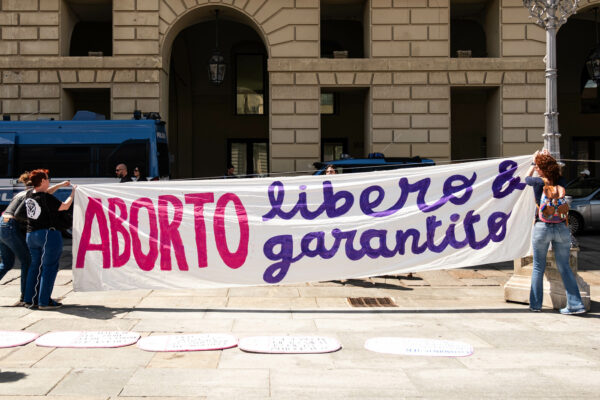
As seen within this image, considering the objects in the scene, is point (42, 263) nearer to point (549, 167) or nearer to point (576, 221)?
point (549, 167)

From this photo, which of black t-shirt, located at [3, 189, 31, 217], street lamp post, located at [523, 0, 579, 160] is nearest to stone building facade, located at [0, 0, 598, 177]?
street lamp post, located at [523, 0, 579, 160]

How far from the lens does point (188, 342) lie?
20.7 feet

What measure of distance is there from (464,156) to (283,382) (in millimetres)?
24590

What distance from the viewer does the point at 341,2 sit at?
2092 centimetres

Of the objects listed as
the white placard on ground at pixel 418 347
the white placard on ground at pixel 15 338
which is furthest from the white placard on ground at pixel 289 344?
the white placard on ground at pixel 15 338

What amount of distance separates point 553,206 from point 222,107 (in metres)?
22.1

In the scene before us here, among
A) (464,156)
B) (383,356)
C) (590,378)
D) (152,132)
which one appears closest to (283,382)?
(383,356)

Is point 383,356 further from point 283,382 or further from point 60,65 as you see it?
point 60,65

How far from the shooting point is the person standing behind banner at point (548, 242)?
7609mm

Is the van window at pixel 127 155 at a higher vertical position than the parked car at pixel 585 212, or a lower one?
higher

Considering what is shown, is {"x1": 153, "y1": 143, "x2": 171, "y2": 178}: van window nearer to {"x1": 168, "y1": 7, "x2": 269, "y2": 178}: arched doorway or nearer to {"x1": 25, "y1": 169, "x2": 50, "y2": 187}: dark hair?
{"x1": 25, "y1": 169, "x2": 50, "y2": 187}: dark hair

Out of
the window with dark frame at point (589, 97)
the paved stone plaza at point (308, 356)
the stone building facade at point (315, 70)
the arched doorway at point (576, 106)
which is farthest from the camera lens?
the window with dark frame at point (589, 97)

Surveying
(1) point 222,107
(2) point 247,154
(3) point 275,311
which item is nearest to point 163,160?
(2) point 247,154

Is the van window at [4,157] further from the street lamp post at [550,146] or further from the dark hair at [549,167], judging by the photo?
the dark hair at [549,167]
